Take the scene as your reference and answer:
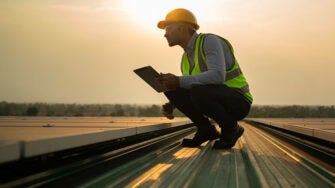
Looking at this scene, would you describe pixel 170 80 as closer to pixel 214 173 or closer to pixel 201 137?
pixel 201 137

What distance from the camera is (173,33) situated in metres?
2.84

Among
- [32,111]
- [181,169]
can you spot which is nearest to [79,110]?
[32,111]

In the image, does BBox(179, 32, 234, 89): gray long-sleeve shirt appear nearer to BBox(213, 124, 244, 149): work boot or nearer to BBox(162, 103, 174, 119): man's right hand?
BBox(213, 124, 244, 149): work boot

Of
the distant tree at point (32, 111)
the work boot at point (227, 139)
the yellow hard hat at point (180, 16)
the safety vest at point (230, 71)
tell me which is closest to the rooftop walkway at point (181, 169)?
the work boot at point (227, 139)

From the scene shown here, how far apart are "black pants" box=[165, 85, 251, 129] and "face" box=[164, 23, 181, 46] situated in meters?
0.40

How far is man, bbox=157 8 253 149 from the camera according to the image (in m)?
2.49

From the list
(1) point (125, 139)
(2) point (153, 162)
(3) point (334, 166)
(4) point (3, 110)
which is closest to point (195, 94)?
(1) point (125, 139)

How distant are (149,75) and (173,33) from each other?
1.56 feet

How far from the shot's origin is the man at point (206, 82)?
8.16 feet

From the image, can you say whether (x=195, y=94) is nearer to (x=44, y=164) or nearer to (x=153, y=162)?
(x=153, y=162)

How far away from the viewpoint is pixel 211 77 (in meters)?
2.46

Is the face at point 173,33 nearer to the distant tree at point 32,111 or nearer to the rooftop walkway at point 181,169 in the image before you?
the rooftop walkway at point 181,169

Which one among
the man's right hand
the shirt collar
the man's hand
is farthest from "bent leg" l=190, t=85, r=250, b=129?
the man's right hand

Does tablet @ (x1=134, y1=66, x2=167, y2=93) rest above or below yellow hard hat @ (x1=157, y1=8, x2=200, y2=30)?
below
